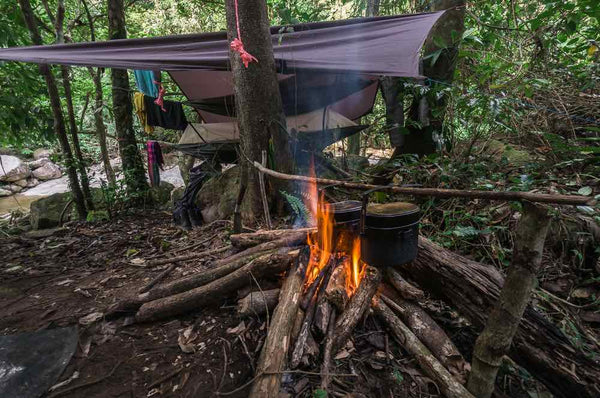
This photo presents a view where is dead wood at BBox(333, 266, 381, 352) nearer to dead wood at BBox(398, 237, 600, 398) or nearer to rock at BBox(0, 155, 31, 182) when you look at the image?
dead wood at BBox(398, 237, 600, 398)

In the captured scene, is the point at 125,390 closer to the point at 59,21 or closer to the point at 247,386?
the point at 247,386

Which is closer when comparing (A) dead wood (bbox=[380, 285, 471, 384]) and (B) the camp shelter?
(A) dead wood (bbox=[380, 285, 471, 384])

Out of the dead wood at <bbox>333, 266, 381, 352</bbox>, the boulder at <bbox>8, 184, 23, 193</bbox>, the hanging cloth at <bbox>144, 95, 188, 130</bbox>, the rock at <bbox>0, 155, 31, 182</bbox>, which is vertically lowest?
the boulder at <bbox>8, 184, 23, 193</bbox>

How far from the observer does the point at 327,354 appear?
4.96 feet

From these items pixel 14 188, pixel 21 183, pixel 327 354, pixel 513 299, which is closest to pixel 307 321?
pixel 327 354

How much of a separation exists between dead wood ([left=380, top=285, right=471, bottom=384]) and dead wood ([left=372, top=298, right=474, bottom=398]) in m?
0.04

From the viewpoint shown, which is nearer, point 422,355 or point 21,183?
point 422,355

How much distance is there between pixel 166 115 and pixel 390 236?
5.15m

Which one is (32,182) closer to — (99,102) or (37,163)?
(37,163)

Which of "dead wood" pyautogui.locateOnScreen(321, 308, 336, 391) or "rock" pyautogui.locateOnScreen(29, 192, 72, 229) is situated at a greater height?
"dead wood" pyautogui.locateOnScreen(321, 308, 336, 391)

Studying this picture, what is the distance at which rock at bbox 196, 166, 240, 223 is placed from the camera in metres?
3.98

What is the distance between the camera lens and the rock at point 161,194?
5.43 m

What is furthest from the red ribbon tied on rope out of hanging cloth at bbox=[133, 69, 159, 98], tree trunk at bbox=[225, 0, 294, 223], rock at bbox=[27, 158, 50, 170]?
rock at bbox=[27, 158, 50, 170]

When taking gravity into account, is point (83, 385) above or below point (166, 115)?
below
